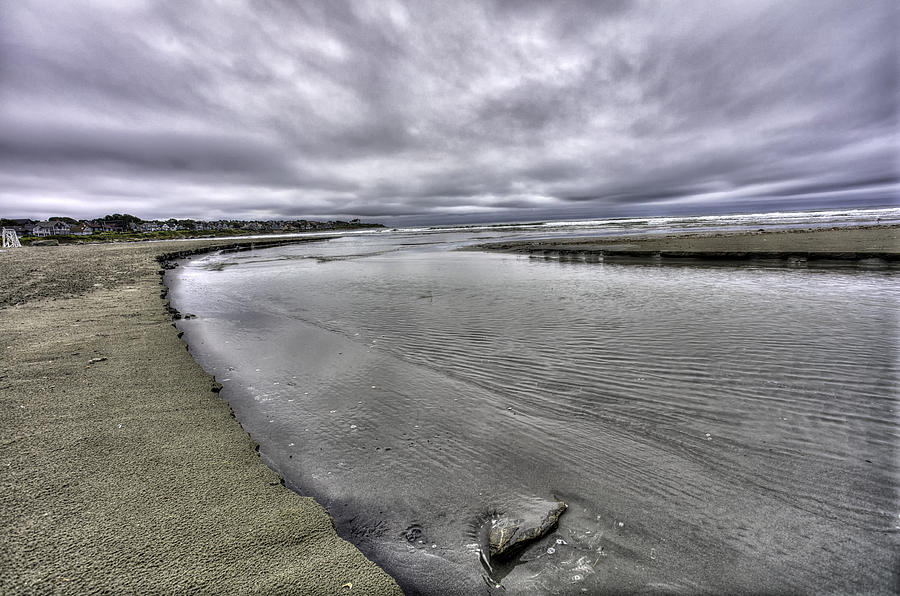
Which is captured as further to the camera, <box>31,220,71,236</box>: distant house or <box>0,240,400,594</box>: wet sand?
<box>31,220,71,236</box>: distant house

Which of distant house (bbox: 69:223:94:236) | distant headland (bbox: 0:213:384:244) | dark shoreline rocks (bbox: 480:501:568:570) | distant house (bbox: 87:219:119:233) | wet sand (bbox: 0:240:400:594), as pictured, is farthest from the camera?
distant house (bbox: 87:219:119:233)

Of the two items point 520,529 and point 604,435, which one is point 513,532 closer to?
point 520,529

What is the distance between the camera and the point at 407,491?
11.2 ft

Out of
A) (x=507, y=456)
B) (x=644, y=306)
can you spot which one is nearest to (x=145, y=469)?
(x=507, y=456)

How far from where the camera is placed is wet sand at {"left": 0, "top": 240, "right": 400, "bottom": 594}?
2250mm

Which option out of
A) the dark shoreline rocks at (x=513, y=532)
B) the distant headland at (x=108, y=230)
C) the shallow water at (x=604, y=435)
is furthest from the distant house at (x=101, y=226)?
the dark shoreline rocks at (x=513, y=532)

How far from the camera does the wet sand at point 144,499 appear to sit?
7.38 ft

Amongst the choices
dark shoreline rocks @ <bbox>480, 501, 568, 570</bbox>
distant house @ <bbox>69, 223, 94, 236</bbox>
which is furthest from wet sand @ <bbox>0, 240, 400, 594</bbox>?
distant house @ <bbox>69, 223, 94, 236</bbox>

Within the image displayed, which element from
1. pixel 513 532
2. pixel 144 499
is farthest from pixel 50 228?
pixel 513 532

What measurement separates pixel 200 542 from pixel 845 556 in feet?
15.1

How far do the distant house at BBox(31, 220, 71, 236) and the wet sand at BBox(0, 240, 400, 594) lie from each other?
156113 mm

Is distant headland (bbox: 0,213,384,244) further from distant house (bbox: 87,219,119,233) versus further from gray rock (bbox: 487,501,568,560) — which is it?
gray rock (bbox: 487,501,568,560)

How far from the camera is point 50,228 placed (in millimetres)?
114125

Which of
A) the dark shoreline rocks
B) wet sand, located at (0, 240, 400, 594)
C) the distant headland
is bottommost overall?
Result: the dark shoreline rocks
